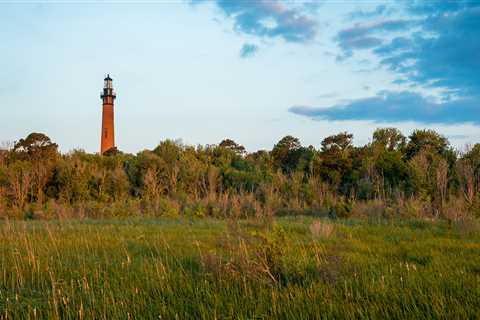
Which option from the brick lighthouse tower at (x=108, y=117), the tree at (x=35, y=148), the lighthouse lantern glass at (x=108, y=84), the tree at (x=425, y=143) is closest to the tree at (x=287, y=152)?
the tree at (x=425, y=143)

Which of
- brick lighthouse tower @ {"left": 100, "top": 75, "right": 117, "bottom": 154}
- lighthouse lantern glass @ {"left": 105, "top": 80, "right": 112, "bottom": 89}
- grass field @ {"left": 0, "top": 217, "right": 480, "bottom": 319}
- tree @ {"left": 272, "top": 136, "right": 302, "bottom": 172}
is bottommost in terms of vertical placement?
grass field @ {"left": 0, "top": 217, "right": 480, "bottom": 319}

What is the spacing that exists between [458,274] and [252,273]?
240cm

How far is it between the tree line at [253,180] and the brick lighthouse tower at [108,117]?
18.8 meters

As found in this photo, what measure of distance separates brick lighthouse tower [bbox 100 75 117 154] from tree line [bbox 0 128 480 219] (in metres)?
18.8

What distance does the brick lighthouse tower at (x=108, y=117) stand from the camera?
5159 centimetres

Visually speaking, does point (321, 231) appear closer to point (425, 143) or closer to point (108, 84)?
point (425, 143)

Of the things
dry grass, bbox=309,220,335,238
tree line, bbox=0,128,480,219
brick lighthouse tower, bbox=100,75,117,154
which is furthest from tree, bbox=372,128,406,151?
brick lighthouse tower, bbox=100,75,117,154

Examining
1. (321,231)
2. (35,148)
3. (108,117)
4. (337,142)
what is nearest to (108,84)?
(108,117)

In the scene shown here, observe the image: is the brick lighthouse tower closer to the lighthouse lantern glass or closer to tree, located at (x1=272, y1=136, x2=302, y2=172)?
the lighthouse lantern glass

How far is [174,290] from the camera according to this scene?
17.0 feet

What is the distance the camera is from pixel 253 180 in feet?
84.2

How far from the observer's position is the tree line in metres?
18.1

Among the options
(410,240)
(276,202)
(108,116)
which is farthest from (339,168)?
(108,116)

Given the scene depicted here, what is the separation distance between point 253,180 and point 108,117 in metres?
32.2
